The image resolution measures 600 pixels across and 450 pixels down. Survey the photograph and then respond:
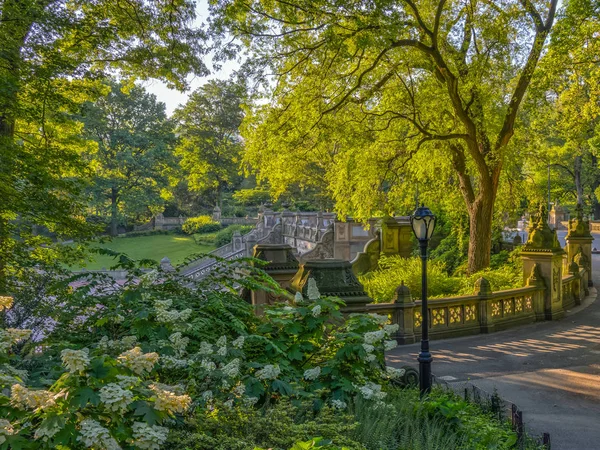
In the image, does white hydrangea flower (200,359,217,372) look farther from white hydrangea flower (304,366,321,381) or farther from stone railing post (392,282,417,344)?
stone railing post (392,282,417,344)

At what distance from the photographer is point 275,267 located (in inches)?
371

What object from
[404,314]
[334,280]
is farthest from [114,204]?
[334,280]

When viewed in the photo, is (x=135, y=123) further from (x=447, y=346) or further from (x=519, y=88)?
(x=447, y=346)

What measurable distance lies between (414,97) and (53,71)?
1213cm

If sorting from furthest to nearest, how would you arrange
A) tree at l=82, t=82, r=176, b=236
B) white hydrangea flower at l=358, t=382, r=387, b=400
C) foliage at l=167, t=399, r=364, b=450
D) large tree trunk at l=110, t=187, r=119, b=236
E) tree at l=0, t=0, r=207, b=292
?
large tree trunk at l=110, t=187, r=119, b=236 < tree at l=82, t=82, r=176, b=236 < tree at l=0, t=0, r=207, b=292 < white hydrangea flower at l=358, t=382, r=387, b=400 < foliage at l=167, t=399, r=364, b=450

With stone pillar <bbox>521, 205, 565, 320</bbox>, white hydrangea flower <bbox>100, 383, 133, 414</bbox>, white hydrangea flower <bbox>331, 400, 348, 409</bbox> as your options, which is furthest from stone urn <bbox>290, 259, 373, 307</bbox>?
stone pillar <bbox>521, 205, 565, 320</bbox>

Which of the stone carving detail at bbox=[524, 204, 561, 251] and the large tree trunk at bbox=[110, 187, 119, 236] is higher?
the large tree trunk at bbox=[110, 187, 119, 236]

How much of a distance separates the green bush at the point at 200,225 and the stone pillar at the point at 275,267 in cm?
4499

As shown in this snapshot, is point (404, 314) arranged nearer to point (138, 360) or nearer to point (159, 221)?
point (138, 360)

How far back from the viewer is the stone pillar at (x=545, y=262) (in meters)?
14.8

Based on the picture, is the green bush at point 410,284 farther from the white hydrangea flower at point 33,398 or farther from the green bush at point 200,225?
the green bush at point 200,225

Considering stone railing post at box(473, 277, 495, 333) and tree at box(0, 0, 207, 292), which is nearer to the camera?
tree at box(0, 0, 207, 292)

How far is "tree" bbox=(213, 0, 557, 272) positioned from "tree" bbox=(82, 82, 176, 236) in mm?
35585

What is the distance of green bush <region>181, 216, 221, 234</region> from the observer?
5366 cm
